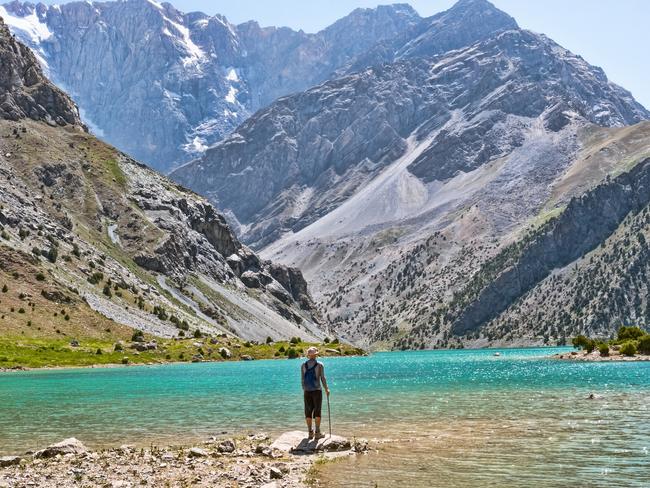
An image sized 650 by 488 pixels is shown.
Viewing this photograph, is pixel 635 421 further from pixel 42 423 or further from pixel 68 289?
pixel 68 289

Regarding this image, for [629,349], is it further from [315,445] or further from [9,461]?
[9,461]

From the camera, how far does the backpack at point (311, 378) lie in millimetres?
31438

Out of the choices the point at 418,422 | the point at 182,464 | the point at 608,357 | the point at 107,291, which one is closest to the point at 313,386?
the point at 182,464

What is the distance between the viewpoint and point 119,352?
122125 mm

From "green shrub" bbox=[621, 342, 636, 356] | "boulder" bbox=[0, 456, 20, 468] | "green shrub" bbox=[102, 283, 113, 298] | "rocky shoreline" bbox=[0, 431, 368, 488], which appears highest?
"green shrub" bbox=[102, 283, 113, 298]

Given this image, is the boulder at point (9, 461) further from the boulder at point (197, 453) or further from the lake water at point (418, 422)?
the boulder at point (197, 453)

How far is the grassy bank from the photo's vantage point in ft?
344

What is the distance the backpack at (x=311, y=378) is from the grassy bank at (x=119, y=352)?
79.8 meters

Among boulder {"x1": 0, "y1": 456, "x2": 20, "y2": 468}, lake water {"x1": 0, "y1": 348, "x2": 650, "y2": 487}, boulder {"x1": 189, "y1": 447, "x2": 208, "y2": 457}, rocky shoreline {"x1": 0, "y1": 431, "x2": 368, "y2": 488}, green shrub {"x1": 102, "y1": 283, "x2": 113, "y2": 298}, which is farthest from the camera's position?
green shrub {"x1": 102, "y1": 283, "x2": 113, "y2": 298}

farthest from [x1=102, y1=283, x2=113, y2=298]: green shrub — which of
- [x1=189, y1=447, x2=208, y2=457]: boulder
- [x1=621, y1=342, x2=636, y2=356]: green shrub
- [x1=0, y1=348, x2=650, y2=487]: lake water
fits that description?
[x1=189, y1=447, x2=208, y2=457]: boulder

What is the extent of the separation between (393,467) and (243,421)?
17885 mm

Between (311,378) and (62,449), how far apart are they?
11.6 metres

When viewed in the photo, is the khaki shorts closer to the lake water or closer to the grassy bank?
the lake water

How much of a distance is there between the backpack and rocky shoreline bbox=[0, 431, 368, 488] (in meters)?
2.41
